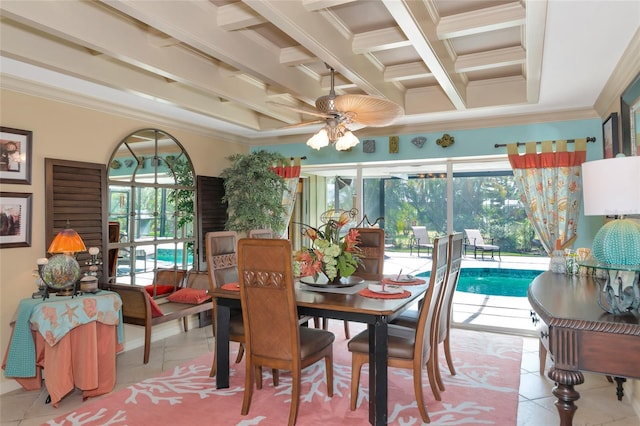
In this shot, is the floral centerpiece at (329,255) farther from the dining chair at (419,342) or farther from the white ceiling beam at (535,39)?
the white ceiling beam at (535,39)

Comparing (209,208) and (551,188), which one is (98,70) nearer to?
(209,208)

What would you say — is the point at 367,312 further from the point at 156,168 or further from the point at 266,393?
the point at 156,168

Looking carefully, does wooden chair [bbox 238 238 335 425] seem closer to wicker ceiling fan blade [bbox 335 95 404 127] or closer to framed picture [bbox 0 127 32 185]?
wicker ceiling fan blade [bbox 335 95 404 127]

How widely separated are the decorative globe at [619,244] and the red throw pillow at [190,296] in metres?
3.55

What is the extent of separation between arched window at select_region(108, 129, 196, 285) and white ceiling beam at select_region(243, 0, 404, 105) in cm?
244

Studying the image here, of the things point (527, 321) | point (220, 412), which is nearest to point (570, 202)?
point (527, 321)

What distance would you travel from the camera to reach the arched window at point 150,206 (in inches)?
164

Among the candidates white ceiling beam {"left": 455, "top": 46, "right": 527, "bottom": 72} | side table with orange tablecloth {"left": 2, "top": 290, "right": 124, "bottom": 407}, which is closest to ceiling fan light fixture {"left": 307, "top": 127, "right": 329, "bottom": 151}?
white ceiling beam {"left": 455, "top": 46, "right": 527, "bottom": 72}

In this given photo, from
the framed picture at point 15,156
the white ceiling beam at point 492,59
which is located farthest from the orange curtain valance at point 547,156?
the framed picture at point 15,156

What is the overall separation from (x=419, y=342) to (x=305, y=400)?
966 mm

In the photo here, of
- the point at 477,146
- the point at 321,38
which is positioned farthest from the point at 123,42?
the point at 477,146

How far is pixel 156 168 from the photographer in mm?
4543

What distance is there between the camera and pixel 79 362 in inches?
118

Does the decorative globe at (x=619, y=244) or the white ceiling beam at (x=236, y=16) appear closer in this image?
the decorative globe at (x=619, y=244)
